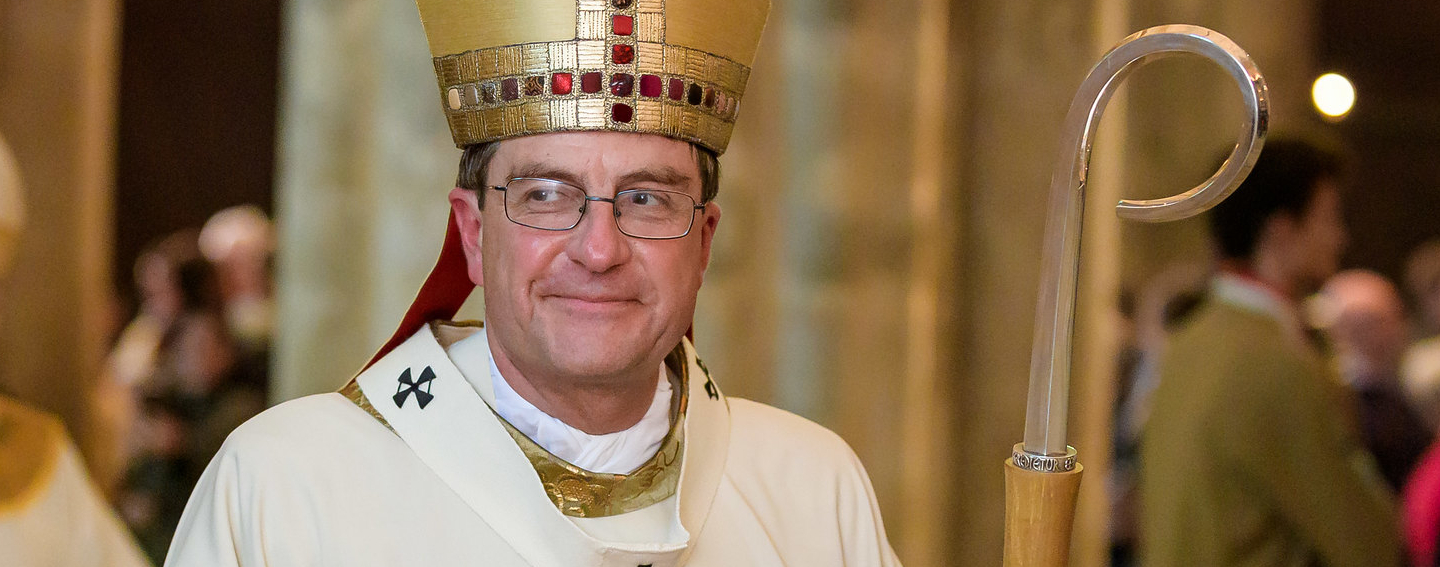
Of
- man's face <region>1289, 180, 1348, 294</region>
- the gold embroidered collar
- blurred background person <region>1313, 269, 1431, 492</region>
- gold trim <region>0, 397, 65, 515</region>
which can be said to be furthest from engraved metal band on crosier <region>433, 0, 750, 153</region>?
blurred background person <region>1313, 269, 1431, 492</region>

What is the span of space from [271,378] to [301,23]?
1002 mm

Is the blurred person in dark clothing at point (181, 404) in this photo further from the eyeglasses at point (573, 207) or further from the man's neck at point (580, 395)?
the eyeglasses at point (573, 207)

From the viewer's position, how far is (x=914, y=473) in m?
4.30

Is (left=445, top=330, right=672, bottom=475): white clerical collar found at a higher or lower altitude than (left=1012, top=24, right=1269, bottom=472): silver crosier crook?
lower

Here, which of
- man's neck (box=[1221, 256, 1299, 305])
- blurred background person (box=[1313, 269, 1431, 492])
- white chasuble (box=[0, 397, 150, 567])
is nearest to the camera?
white chasuble (box=[0, 397, 150, 567])

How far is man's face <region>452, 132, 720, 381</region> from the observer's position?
6.13 ft

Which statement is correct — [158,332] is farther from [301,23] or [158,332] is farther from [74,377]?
[301,23]

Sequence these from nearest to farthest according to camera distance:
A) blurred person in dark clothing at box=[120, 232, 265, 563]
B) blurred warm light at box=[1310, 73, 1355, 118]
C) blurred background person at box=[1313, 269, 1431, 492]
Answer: blurred person in dark clothing at box=[120, 232, 265, 563] < blurred background person at box=[1313, 269, 1431, 492] < blurred warm light at box=[1310, 73, 1355, 118]

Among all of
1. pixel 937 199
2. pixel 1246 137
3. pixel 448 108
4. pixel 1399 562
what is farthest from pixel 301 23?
pixel 1399 562

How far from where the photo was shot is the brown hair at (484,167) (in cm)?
199

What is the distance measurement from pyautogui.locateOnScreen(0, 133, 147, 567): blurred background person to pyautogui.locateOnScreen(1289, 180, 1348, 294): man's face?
328 cm

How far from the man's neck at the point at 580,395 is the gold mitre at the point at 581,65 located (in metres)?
0.37

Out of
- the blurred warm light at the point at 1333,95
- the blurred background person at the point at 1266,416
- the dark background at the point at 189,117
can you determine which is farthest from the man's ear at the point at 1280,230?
the dark background at the point at 189,117

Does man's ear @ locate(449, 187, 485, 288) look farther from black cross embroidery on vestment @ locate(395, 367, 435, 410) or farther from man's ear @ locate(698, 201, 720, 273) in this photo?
man's ear @ locate(698, 201, 720, 273)
